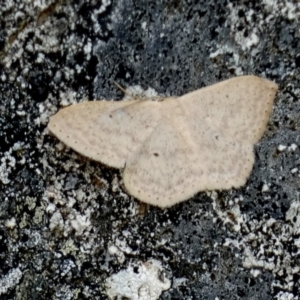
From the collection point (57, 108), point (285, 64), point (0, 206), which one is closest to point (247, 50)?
point (285, 64)

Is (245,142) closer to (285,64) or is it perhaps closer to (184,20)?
(285,64)

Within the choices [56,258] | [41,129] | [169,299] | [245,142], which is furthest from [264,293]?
[41,129]

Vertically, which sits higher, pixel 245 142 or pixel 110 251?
pixel 245 142

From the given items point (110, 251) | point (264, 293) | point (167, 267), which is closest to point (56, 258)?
point (110, 251)

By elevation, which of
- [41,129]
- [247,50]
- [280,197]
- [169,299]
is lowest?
[169,299]

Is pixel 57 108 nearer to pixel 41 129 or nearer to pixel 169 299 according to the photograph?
pixel 41 129

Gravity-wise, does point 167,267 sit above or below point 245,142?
below
